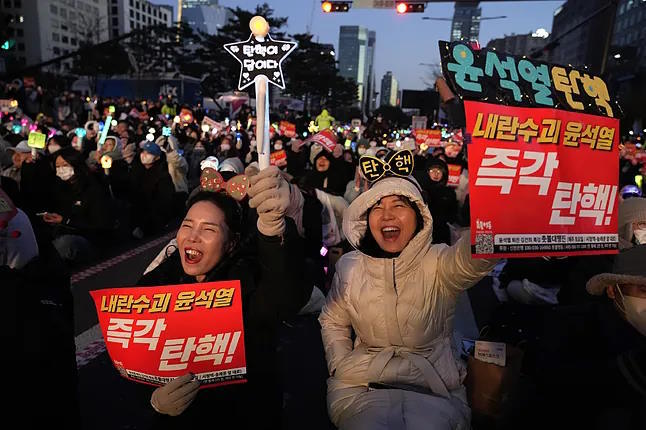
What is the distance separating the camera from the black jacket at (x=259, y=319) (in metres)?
1.93

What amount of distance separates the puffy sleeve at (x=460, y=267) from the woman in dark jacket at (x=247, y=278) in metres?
0.77

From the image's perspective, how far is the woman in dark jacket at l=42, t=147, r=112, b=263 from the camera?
6551 millimetres

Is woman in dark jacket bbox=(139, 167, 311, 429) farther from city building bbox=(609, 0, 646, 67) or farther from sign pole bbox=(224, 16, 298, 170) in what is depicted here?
city building bbox=(609, 0, 646, 67)

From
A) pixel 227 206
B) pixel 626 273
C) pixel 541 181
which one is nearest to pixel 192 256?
pixel 227 206

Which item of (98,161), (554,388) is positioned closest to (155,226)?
(98,161)

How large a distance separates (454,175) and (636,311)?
25.7ft

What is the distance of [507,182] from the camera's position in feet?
6.71

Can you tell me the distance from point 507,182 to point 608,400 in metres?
1.11

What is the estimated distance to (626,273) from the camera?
1.93 m

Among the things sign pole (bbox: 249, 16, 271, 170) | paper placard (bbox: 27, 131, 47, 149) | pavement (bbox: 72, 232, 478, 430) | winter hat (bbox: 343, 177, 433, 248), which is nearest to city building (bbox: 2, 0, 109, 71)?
paper placard (bbox: 27, 131, 47, 149)

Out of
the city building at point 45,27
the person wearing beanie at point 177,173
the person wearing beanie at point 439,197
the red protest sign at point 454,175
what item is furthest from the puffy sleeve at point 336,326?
the city building at point 45,27

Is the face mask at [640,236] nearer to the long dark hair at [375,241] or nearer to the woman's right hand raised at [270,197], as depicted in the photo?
the long dark hair at [375,241]

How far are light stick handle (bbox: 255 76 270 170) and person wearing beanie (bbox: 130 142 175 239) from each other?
283 inches

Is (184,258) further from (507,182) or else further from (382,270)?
(507,182)
